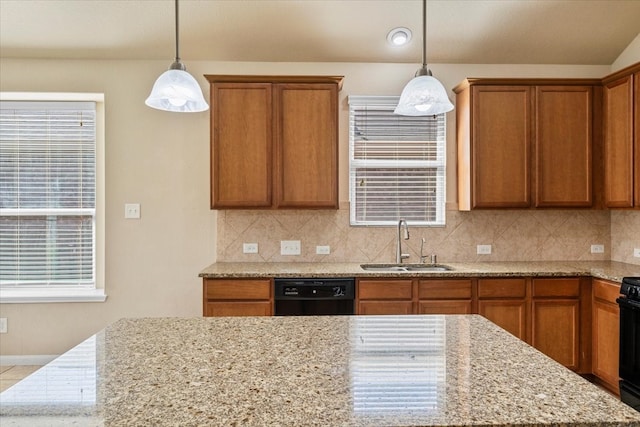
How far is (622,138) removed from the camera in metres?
3.25

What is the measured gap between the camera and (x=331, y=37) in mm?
3471

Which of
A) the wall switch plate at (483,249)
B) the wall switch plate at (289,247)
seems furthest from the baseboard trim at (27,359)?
the wall switch plate at (483,249)

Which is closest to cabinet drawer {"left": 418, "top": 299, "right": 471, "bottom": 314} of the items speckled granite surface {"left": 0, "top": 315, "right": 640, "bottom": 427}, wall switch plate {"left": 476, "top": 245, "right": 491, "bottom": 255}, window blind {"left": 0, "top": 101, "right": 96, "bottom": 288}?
wall switch plate {"left": 476, "top": 245, "right": 491, "bottom": 255}

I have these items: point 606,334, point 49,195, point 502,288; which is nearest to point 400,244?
point 502,288

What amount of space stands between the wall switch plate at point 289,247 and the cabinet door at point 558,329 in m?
1.93

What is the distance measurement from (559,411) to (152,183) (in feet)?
11.5

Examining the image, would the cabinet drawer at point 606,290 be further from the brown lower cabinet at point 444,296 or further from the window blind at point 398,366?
the window blind at point 398,366

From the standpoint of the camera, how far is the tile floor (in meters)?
Result: 3.25

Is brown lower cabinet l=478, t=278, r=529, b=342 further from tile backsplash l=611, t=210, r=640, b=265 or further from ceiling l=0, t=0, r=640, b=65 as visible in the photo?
ceiling l=0, t=0, r=640, b=65

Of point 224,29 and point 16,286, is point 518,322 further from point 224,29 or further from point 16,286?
point 16,286

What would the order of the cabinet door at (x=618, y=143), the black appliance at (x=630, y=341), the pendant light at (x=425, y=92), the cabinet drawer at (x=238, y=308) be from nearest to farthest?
the pendant light at (x=425, y=92) → the black appliance at (x=630, y=341) → the cabinet drawer at (x=238, y=308) → the cabinet door at (x=618, y=143)

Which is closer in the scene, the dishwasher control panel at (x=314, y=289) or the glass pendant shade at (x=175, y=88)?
the glass pendant shade at (x=175, y=88)

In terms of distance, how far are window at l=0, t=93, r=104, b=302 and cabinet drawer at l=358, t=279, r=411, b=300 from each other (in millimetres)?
2424

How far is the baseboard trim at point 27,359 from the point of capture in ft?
11.9
